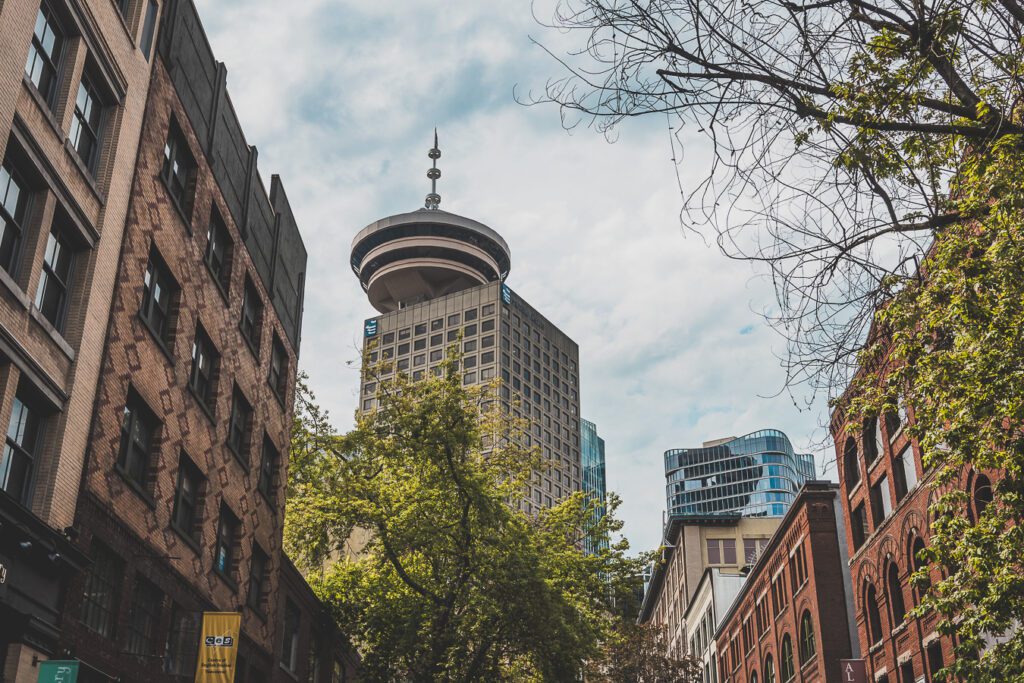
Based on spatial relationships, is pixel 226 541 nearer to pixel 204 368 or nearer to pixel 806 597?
pixel 204 368

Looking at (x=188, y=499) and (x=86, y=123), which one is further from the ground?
(x=86, y=123)

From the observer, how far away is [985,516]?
1582 cm

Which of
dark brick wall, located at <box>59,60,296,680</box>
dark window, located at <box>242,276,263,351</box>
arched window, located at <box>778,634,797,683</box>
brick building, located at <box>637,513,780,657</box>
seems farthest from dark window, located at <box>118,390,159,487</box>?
brick building, located at <box>637,513,780,657</box>

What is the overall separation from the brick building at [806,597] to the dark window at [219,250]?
24.6 meters

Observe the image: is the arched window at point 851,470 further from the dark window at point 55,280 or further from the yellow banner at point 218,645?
the dark window at point 55,280

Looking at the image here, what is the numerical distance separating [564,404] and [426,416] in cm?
13862

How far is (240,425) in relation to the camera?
1078 inches

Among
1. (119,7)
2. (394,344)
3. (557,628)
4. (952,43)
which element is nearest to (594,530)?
(557,628)

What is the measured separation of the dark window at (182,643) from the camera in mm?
20594

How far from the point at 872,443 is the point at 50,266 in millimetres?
26262

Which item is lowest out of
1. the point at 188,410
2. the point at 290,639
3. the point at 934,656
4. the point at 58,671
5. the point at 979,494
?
the point at 58,671

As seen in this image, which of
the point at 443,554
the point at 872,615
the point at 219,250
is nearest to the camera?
the point at 219,250

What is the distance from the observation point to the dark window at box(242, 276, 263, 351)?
92.3 ft

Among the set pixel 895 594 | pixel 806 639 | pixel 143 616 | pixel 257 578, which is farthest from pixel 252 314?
pixel 806 639
